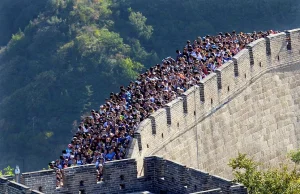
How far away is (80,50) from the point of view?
118938 mm

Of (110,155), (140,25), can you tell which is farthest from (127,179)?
(140,25)

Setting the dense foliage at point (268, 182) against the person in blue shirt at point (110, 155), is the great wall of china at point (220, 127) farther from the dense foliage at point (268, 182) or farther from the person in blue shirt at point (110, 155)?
the dense foliage at point (268, 182)

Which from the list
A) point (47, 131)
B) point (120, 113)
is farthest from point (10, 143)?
point (120, 113)

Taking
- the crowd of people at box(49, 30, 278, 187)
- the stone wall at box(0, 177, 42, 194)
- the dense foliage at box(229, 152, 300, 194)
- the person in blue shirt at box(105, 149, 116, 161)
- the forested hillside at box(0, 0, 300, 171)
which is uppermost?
the forested hillside at box(0, 0, 300, 171)

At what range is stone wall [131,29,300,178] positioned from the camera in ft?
169

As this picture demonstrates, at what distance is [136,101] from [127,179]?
6.55 meters

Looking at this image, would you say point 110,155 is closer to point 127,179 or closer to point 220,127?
point 127,179

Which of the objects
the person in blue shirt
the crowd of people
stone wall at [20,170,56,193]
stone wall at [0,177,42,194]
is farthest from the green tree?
stone wall at [0,177,42,194]

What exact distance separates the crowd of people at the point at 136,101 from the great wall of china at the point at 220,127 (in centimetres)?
41

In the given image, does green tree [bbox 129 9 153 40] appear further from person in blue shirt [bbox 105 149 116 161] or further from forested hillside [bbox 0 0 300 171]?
person in blue shirt [bbox 105 149 116 161]

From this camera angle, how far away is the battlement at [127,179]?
43688 millimetres

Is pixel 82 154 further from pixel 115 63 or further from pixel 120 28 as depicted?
pixel 120 28

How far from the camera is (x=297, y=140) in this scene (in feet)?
197

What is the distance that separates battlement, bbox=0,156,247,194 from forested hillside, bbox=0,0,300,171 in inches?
2421
